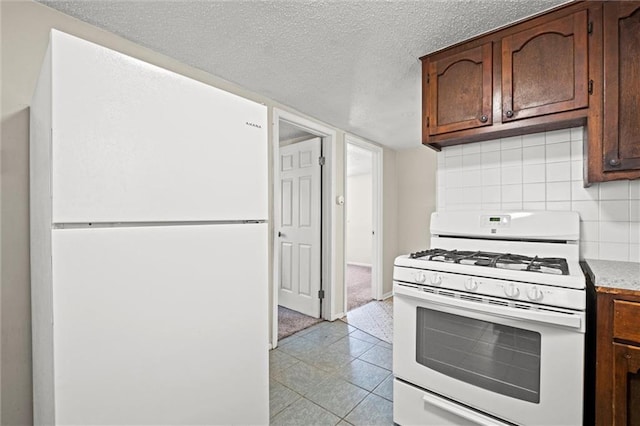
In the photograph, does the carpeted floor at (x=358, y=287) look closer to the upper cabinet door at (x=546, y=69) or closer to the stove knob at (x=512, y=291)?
the stove knob at (x=512, y=291)

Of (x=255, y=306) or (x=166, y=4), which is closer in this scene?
(x=255, y=306)

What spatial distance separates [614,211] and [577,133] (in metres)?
0.47

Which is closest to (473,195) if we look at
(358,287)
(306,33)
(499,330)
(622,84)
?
(622,84)

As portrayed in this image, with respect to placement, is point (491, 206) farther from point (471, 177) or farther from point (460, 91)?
point (460, 91)

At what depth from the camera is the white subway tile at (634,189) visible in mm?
1571

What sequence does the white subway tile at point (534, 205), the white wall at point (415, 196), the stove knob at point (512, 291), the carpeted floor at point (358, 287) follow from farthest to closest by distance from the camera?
the white wall at point (415, 196) → the carpeted floor at point (358, 287) → the white subway tile at point (534, 205) → the stove knob at point (512, 291)

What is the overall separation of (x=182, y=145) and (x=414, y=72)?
1694mm

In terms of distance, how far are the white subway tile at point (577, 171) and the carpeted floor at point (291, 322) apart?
251 centimetres

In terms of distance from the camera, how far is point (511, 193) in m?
1.92

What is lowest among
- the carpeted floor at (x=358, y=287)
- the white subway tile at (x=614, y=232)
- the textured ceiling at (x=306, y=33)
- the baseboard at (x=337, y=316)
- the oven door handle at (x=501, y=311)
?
the carpeted floor at (x=358, y=287)

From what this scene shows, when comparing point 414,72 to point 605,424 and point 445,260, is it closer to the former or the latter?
point 445,260

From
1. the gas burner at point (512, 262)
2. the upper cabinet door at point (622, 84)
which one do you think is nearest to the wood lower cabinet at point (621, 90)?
the upper cabinet door at point (622, 84)

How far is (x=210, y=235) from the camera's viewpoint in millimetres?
1136

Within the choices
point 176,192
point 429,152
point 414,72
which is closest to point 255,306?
point 176,192
